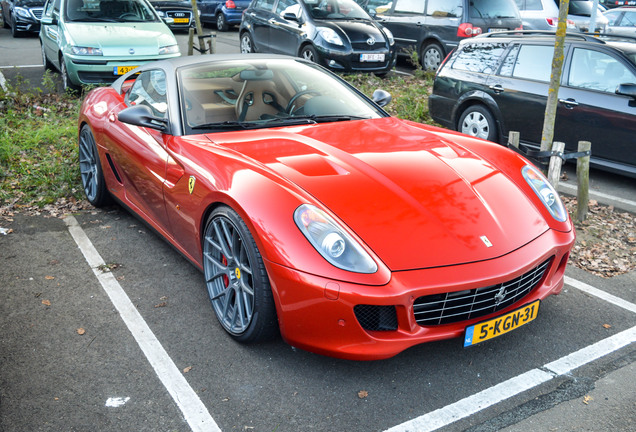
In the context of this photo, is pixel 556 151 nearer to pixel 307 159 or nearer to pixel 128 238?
pixel 307 159

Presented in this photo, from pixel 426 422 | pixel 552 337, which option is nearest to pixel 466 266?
pixel 426 422

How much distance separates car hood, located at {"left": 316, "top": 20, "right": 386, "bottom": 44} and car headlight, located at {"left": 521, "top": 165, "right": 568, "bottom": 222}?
7.79m

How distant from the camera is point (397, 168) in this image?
11.8 ft

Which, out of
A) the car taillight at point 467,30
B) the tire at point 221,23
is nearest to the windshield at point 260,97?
the car taillight at point 467,30

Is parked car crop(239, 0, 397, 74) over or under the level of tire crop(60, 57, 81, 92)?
over

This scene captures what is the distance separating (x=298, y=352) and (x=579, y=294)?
1.97 metres

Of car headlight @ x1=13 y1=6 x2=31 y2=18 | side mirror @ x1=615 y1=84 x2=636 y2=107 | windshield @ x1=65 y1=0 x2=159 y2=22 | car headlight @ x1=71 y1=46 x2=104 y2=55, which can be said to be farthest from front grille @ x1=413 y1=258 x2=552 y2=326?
car headlight @ x1=13 y1=6 x2=31 y2=18

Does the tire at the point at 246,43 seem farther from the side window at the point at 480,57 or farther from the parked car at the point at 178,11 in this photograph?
the side window at the point at 480,57

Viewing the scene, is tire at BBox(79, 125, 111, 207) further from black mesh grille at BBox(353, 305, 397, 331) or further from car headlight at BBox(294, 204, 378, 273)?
black mesh grille at BBox(353, 305, 397, 331)

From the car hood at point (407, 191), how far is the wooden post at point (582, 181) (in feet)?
6.49

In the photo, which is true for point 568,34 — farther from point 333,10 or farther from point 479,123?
point 333,10

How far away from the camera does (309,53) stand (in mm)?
11375

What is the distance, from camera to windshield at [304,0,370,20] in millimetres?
11641

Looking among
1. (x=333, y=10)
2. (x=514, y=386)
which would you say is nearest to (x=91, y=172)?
(x=514, y=386)
